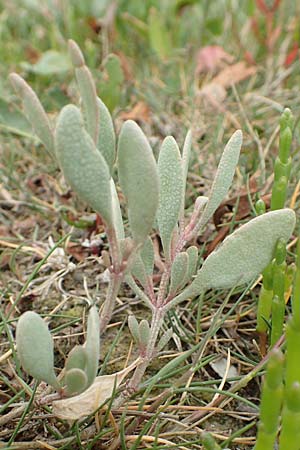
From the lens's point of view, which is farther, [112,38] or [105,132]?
[112,38]

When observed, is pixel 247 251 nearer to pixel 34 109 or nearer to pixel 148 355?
pixel 148 355

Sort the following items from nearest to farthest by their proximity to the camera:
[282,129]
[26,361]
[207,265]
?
[26,361] < [207,265] < [282,129]

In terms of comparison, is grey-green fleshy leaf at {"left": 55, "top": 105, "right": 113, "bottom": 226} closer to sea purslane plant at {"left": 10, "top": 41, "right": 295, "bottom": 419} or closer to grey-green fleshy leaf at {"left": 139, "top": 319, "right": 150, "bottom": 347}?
sea purslane plant at {"left": 10, "top": 41, "right": 295, "bottom": 419}

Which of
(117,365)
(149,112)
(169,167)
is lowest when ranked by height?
(117,365)

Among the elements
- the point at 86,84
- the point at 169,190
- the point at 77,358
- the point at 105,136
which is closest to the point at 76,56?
the point at 86,84

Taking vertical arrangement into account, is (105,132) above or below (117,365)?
above

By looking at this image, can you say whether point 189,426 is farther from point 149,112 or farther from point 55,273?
point 149,112

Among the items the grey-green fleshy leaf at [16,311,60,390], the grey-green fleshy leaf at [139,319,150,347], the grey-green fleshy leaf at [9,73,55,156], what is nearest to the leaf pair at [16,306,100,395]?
the grey-green fleshy leaf at [16,311,60,390]

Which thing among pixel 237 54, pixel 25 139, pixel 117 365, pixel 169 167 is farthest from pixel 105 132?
pixel 237 54
